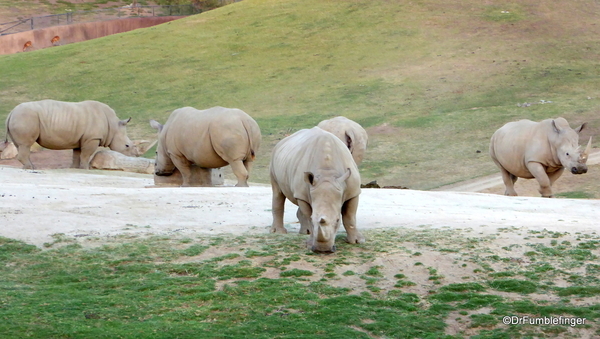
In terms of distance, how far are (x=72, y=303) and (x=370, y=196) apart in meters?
7.23

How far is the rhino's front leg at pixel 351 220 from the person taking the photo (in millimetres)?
8758

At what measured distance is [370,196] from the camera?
532 inches

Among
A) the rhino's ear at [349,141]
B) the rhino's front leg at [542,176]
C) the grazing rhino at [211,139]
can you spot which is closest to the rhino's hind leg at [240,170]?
the grazing rhino at [211,139]

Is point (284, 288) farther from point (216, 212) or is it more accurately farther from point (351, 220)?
point (216, 212)

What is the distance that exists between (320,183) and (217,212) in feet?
10.1

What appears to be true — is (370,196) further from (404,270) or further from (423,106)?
(423,106)

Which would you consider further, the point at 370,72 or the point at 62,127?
the point at 370,72

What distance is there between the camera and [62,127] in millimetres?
20328

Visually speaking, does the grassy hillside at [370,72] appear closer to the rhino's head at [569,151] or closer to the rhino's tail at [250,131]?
the rhino's head at [569,151]

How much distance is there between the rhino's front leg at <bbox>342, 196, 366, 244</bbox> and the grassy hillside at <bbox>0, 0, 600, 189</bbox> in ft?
39.6

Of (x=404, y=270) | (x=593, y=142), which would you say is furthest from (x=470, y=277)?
(x=593, y=142)

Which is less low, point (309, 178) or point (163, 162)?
point (309, 178)

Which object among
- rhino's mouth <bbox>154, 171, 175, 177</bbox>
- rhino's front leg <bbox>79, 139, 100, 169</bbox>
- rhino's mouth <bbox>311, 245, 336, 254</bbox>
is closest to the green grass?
rhino's mouth <bbox>311, 245, 336, 254</bbox>

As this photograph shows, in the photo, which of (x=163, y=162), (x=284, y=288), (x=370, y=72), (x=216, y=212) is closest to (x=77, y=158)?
(x=163, y=162)
